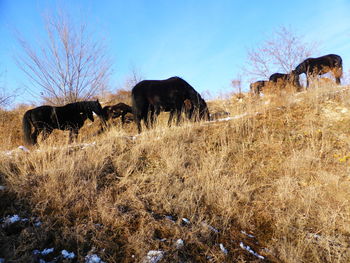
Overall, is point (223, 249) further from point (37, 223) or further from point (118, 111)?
point (118, 111)

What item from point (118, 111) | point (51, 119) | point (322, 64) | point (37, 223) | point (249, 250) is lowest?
point (249, 250)

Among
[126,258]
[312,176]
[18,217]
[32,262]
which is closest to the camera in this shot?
[32,262]

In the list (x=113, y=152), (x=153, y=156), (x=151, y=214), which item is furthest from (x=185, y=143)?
(x=151, y=214)

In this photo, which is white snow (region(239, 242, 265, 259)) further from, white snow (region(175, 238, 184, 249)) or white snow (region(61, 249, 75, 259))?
white snow (region(61, 249, 75, 259))

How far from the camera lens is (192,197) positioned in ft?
7.95

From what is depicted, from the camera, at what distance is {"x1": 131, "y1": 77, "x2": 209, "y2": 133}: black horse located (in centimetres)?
627

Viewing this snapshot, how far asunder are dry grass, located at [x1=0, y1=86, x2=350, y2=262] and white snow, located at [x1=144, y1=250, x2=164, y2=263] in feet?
0.15

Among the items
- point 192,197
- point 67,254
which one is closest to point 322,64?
point 192,197

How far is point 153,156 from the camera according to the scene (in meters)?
3.70

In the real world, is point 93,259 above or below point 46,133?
below

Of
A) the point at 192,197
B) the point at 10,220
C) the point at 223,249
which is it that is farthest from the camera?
the point at 192,197

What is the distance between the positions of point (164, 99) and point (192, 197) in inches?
171

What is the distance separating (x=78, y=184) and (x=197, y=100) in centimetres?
497

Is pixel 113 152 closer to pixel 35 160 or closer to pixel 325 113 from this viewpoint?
pixel 35 160
